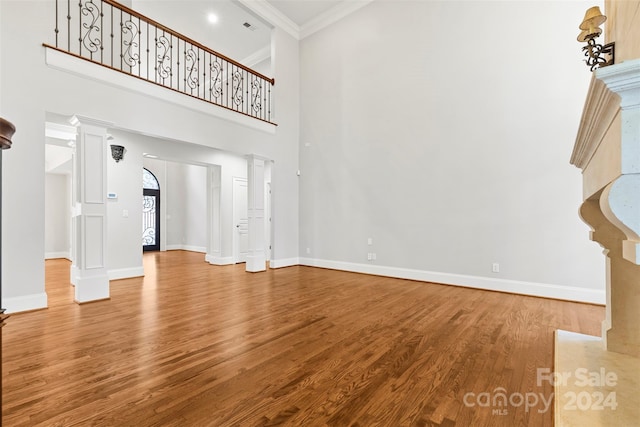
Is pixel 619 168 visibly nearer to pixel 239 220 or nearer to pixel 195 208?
pixel 239 220

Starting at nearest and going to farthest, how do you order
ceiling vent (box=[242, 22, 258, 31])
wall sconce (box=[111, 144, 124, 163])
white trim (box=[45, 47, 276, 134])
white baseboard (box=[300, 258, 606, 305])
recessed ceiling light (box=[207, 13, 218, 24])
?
white trim (box=[45, 47, 276, 134]), white baseboard (box=[300, 258, 606, 305]), wall sconce (box=[111, 144, 124, 163]), recessed ceiling light (box=[207, 13, 218, 24]), ceiling vent (box=[242, 22, 258, 31])

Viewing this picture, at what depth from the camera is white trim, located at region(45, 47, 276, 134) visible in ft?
11.6

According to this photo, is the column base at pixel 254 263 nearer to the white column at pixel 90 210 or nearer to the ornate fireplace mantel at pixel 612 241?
the white column at pixel 90 210

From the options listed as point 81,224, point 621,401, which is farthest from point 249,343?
point 81,224

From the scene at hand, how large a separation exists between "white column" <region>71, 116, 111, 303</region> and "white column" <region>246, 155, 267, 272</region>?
97.4 inches

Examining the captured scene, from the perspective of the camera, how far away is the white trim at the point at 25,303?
323 centimetres

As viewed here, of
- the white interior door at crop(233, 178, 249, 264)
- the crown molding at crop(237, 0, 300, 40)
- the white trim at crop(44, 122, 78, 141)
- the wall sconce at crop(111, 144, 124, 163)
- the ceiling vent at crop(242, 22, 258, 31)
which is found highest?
the ceiling vent at crop(242, 22, 258, 31)

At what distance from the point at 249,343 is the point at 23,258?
2877 mm

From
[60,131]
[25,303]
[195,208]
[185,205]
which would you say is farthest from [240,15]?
[25,303]

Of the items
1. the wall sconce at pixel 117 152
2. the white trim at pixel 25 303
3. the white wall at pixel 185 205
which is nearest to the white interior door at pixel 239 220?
the wall sconce at pixel 117 152

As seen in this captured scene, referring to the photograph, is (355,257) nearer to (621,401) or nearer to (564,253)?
(564,253)

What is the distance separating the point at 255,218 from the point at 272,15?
4.23m

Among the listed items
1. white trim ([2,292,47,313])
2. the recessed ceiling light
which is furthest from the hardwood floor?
the recessed ceiling light

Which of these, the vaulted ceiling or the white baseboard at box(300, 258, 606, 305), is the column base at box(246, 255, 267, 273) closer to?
the white baseboard at box(300, 258, 606, 305)
